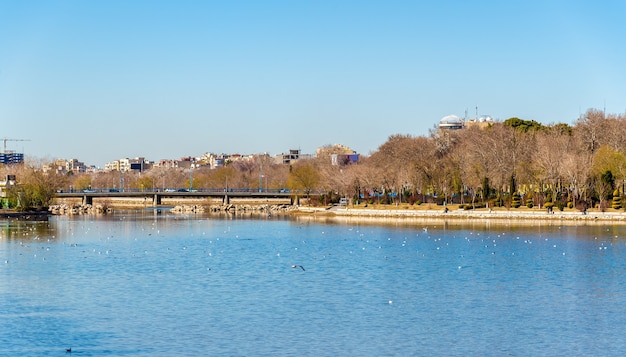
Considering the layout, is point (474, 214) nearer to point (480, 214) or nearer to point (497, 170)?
point (480, 214)

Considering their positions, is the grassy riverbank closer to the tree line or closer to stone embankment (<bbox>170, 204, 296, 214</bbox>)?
the tree line

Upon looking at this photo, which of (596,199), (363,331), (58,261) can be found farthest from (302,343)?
(596,199)

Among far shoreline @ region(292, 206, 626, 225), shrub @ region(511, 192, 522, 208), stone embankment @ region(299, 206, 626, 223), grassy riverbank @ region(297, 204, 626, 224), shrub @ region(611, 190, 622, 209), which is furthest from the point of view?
shrub @ region(511, 192, 522, 208)

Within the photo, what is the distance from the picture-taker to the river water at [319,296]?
2706cm

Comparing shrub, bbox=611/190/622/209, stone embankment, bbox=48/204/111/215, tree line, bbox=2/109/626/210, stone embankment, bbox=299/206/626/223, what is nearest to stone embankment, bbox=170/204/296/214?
tree line, bbox=2/109/626/210

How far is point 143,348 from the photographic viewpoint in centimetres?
2652

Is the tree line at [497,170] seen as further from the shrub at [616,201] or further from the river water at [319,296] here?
the river water at [319,296]

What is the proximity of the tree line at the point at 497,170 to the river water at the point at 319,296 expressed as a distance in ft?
71.5

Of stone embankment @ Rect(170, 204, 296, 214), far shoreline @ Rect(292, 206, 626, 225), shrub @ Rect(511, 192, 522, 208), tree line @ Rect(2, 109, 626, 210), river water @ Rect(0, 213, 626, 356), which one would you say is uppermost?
tree line @ Rect(2, 109, 626, 210)

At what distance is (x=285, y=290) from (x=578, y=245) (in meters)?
23.1

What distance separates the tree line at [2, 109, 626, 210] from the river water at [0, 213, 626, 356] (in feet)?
71.5

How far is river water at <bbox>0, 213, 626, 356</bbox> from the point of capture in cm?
2706

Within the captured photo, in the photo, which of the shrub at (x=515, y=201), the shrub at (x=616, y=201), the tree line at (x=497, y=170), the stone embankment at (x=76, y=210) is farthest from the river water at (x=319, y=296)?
the stone embankment at (x=76, y=210)

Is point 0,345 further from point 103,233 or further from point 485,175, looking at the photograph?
point 485,175
